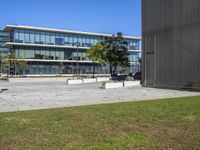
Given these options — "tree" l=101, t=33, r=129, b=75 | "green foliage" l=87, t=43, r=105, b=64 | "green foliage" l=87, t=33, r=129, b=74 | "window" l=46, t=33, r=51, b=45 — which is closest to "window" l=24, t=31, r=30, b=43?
"window" l=46, t=33, r=51, b=45

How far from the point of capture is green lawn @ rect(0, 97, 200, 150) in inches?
246

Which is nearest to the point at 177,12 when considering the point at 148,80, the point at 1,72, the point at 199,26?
the point at 199,26

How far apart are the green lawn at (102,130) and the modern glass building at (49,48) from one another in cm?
6003

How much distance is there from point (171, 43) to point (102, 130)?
19.4 meters

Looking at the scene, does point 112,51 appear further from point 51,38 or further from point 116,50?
point 51,38

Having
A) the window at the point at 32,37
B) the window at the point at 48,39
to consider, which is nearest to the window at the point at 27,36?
the window at the point at 32,37

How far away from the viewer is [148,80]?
94.3 feet

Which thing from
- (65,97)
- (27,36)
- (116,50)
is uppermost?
(27,36)

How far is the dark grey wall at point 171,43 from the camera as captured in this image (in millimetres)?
23297

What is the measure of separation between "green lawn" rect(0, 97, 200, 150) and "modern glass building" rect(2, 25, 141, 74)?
60.0 meters

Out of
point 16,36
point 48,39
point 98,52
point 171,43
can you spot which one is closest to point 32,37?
point 16,36

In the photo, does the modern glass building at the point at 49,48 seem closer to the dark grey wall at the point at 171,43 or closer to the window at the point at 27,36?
the window at the point at 27,36

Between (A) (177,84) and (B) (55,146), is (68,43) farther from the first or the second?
(B) (55,146)

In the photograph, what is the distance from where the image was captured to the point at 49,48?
74.4 meters
